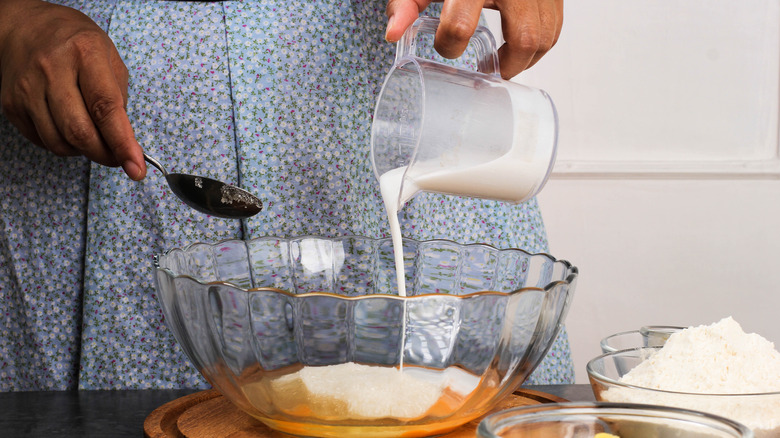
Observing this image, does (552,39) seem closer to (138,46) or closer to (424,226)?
(424,226)

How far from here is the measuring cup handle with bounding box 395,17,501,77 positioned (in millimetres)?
616

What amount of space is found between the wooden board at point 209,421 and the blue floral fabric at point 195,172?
1.20ft

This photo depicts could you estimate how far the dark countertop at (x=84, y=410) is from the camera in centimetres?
55

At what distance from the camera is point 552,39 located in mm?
676

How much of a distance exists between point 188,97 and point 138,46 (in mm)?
88

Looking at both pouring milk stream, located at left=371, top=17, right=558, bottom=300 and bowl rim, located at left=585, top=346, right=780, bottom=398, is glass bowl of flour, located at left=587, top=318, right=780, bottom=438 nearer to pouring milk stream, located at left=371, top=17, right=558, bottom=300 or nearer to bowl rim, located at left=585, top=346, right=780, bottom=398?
bowl rim, located at left=585, top=346, right=780, bottom=398

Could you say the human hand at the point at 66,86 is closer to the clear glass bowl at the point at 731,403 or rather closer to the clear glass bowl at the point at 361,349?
the clear glass bowl at the point at 361,349

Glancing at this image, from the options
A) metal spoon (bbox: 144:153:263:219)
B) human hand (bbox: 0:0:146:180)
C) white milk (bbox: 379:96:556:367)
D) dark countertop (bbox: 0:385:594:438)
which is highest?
human hand (bbox: 0:0:146:180)

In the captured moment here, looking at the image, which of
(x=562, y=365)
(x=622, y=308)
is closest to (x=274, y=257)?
(x=562, y=365)

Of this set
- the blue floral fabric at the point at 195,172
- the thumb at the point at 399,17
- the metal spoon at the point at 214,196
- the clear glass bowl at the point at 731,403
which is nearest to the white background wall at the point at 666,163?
the blue floral fabric at the point at 195,172

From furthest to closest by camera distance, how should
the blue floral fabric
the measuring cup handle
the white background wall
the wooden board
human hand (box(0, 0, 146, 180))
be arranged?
the white background wall < the blue floral fabric < human hand (box(0, 0, 146, 180)) < the measuring cup handle < the wooden board

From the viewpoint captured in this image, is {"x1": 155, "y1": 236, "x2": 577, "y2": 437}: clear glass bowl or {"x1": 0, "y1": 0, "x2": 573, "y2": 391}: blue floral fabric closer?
{"x1": 155, "y1": 236, "x2": 577, "y2": 437}: clear glass bowl

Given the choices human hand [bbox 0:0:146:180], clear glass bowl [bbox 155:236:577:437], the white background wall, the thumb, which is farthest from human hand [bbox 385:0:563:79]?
the white background wall

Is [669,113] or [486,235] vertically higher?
[669,113]
